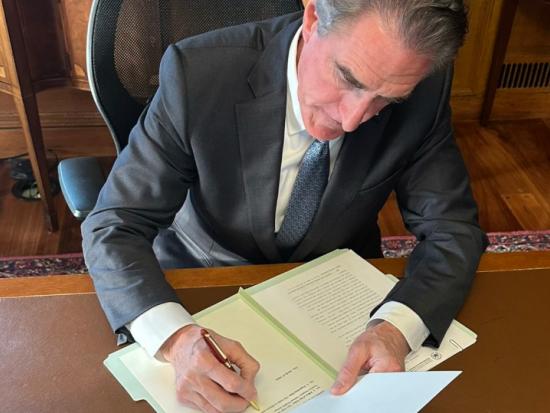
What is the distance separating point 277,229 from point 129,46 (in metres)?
0.42

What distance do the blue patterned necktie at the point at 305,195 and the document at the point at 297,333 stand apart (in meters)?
0.09

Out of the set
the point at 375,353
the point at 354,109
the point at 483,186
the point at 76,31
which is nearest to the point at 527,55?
the point at 483,186

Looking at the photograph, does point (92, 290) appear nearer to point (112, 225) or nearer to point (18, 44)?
point (112, 225)

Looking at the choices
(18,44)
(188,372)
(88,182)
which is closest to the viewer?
(188,372)

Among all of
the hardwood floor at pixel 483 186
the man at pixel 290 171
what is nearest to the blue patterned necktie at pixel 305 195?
the man at pixel 290 171

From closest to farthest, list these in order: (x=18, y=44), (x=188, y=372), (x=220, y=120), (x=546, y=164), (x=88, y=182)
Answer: (x=188, y=372)
(x=220, y=120)
(x=88, y=182)
(x=18, y=44)
(x=546, y=164)

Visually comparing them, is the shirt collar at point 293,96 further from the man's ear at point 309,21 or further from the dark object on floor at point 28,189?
the dark object on floor at point 28,189

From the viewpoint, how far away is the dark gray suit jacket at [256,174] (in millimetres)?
1029

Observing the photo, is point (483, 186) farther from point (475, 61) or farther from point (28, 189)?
point (28, 189)

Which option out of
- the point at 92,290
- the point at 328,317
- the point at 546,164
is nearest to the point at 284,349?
the point at 328,317

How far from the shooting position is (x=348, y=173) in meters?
1.14

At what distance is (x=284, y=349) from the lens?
897 mm

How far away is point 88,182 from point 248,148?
312 millimetres

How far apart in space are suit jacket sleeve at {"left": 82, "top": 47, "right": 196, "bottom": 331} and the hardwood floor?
1354 millimetres
